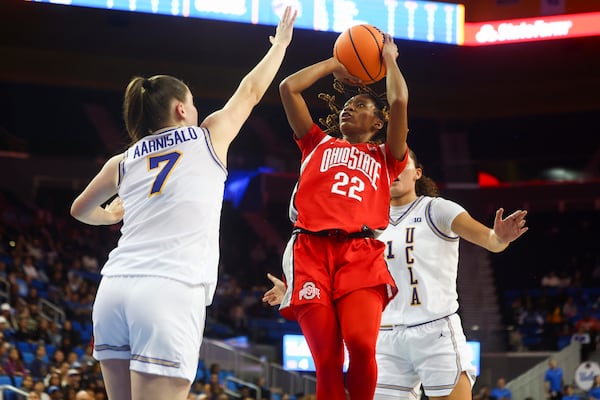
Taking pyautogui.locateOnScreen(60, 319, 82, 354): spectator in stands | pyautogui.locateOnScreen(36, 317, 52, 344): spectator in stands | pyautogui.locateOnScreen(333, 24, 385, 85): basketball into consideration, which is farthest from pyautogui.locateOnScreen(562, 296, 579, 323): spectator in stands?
pyautogui.locateOnScreen(333, 24, 385, 85): basketball

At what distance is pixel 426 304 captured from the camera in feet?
17.8

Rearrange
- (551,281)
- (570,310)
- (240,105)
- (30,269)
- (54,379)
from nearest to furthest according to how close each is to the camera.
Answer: (240,105), (54,379), (30,269), (570,310), (551,281)

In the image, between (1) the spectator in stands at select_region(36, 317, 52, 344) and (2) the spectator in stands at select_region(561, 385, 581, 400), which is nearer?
(1) the spectator in stands at select_region(36, 317, 52, 344)

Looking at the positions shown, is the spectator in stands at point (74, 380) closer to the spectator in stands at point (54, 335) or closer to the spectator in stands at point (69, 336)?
the spectator in stands at point (69, 336)

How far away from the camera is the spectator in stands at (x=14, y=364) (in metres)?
12.4

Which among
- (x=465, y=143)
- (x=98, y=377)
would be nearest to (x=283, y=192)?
(x=465, y=143)

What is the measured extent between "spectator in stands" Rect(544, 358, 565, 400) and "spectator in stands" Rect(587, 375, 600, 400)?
592 millimetres

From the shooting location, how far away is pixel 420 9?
17312 mm

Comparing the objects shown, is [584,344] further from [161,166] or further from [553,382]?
[161,166]

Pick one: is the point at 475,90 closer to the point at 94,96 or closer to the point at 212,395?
the point at 94,96

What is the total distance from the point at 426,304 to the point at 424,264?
0.84ft

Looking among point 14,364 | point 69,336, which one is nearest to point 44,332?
point 69,336

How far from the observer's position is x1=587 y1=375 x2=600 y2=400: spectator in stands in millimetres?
16859

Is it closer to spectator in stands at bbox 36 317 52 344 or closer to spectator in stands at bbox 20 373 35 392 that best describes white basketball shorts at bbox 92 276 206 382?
spectator in stands at bbox 20 373 35 392
